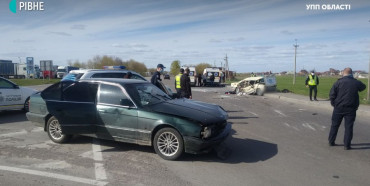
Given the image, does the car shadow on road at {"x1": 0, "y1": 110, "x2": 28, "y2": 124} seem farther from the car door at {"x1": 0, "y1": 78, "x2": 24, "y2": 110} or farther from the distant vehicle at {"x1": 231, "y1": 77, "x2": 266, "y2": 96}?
the distant vehicle at {"x1": 231, "y1": 77, "x2": 266, "y2": 96}

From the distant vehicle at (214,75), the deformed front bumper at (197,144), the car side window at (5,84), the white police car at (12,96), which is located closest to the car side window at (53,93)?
the deformed front bumper at (197,144)

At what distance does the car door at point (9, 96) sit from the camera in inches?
392

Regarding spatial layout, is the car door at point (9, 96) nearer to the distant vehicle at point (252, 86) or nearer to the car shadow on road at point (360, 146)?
the car shadow on road at point (360, 146)

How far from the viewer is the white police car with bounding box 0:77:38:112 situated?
9991 mm

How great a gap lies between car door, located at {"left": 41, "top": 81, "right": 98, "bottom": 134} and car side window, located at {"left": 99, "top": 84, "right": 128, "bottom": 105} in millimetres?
168

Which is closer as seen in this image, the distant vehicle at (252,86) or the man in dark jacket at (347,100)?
the man in dark jacket at (347,100)

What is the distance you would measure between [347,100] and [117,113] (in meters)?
4.85

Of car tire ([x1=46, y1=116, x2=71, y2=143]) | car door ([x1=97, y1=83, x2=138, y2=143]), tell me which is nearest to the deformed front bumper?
car door ([x1=97, y1=83, x2=138, y2=143])

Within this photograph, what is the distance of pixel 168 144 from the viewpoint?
214 inches

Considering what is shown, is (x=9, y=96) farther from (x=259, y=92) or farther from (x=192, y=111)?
(x=259, y=92)

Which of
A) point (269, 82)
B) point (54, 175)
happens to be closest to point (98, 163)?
point (54, 175)

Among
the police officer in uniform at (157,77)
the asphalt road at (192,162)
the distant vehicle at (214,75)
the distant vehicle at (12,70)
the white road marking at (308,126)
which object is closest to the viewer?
the asphalt road at (192,162)

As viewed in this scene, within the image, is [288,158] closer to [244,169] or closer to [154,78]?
[244,169]

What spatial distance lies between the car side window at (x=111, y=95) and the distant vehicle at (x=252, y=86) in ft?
54.3
